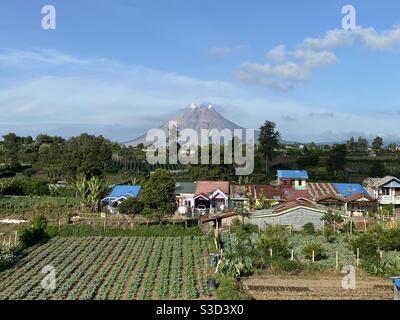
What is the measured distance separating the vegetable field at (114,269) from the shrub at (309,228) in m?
5.82

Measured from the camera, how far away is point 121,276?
16.3 metres

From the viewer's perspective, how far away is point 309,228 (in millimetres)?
24812

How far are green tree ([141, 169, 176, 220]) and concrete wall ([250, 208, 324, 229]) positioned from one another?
17.6 ft

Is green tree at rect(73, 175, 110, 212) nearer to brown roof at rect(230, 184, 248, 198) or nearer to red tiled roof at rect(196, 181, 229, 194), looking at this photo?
red tiled roof at rect(196, 181, 229, 194)

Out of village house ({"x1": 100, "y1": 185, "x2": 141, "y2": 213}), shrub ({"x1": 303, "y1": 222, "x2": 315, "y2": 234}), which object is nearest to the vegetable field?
shrub ({"x1": 303, "y1": 222, "x2": 315, "y2": 234})

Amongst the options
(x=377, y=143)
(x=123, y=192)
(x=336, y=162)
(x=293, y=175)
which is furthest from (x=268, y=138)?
(x=377, y=143)

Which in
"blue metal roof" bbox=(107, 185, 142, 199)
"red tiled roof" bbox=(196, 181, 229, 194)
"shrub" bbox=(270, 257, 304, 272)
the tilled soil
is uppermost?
"red tiled roof" bbox=(196, 181, 229, 194)

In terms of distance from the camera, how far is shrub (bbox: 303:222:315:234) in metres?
24.5

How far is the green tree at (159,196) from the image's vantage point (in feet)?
86.0

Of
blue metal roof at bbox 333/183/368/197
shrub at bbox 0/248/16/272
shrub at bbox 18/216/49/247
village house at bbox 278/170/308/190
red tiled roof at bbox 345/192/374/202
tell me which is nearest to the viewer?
shrub at bbox 0/248/16/272

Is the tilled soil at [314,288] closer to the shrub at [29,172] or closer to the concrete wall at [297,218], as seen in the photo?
the concrete wall at [297,218]

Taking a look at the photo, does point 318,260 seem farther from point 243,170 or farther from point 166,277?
point 243,170

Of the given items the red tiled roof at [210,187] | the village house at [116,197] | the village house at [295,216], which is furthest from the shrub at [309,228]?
the village house at [116,197]
